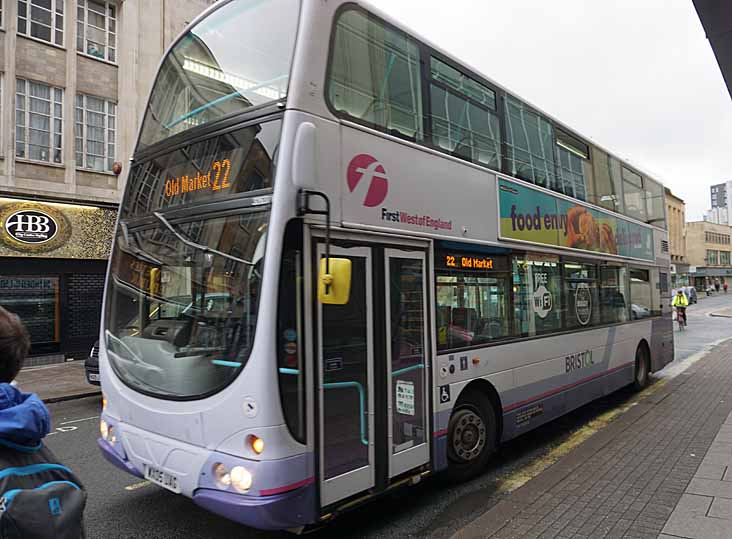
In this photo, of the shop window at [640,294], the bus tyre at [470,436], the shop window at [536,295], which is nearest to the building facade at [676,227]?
the shop window at [640,294]

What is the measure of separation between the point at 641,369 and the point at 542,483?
5987 millimetres

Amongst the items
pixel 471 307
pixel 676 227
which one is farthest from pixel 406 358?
pixel 676 227

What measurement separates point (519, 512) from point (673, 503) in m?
A: 1.40

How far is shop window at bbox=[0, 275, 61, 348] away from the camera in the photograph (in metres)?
14.2

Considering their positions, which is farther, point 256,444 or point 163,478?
point 163,478

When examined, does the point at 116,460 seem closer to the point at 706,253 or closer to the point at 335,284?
the point at 335,284

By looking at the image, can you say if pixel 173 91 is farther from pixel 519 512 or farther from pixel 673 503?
pixel 673 503

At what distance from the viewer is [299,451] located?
11.6ft

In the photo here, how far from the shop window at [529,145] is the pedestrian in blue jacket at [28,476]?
18.3ft

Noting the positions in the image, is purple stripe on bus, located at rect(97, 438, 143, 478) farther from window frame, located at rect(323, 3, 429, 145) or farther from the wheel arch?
window frame, located at rect(323, 3, 429, 145)

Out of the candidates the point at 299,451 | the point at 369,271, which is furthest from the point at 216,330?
the point at 369,271

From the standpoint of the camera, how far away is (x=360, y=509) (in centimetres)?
477

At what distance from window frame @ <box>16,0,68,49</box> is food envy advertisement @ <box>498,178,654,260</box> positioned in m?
15.1

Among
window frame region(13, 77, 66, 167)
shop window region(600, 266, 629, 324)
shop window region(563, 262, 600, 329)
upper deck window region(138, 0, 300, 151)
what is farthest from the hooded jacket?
window frame region(13, 77, 66, 167)
